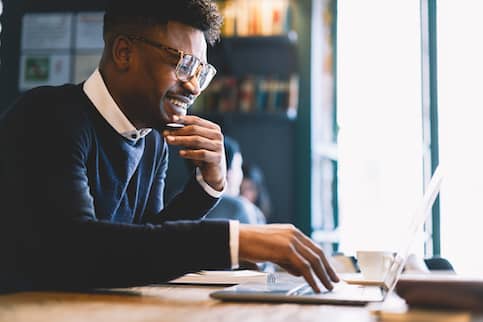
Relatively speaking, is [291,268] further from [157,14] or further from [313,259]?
[157,14]

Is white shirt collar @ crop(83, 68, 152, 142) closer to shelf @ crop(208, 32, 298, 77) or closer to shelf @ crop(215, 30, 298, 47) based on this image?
shelf @ crop(215, 30, 298, 47)

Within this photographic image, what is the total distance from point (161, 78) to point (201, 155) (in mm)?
224

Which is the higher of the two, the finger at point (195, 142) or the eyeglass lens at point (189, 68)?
the eyeglass lens at point (189, 68)

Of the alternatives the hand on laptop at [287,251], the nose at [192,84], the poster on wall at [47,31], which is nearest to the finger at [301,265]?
the hand on laptop at [287,251]

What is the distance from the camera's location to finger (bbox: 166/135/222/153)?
1348 mm

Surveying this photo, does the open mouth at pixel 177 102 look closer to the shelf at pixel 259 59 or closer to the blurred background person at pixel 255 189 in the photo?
the blurred background person at pixel 255 189

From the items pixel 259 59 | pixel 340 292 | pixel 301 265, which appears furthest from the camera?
pixel 259 59

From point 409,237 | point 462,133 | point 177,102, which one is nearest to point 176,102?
point 177,102

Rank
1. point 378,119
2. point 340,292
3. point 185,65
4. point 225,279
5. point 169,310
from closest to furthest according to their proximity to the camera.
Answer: point 169,310 < point 340,292 < point 225,279 < point 185,65 < point 378,119

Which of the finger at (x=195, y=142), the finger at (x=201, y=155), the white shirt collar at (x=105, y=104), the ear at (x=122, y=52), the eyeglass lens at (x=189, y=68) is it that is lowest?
the finger at (x=201, y=155)

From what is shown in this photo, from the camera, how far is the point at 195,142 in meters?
1.41

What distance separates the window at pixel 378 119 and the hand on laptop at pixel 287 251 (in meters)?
3.17

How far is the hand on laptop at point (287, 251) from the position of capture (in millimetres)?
1014

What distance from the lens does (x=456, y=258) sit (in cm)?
391
